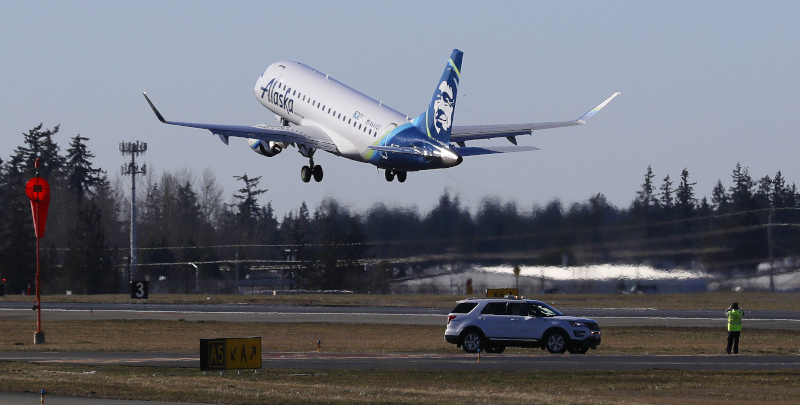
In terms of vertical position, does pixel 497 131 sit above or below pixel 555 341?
above

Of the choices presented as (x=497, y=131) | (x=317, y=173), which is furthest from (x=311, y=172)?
(x=497, y=131)

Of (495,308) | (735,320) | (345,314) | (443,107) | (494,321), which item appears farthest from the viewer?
(345,314)

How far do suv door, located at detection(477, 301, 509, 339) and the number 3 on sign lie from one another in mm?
63137

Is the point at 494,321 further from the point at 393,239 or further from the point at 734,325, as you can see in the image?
the point at 393,239

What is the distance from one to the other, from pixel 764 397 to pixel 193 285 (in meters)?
98.4

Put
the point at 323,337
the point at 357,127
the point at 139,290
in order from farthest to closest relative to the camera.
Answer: the point at 139,290 → the point at 357,127 → the point at 323,337

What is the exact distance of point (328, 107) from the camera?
227ft

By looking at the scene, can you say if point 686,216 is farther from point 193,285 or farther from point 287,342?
point 193,285

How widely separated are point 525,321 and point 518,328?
14.6 inches

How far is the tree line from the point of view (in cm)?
7506

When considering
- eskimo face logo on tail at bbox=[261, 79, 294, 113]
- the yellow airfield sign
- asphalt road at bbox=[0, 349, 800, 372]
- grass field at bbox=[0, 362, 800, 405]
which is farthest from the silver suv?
eskimo face logo on tail at bbox=[261, 79, 294, 113]

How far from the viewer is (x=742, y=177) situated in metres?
104

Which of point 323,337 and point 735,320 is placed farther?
point 323,337

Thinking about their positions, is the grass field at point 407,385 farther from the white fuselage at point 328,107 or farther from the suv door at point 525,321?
the white fuselage at point 328,107
